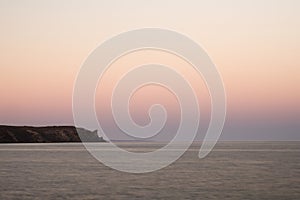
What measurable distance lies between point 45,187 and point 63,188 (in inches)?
103

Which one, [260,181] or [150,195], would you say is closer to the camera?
[150,195]

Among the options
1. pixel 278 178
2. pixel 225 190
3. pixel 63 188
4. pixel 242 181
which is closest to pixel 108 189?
pixel 63 188

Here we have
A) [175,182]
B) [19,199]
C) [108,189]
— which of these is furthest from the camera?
[175,182]

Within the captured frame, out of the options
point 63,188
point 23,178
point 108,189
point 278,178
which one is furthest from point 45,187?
point 278,178

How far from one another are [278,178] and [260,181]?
6.58 m

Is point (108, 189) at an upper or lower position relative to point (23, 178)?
upper

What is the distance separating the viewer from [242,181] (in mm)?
65375

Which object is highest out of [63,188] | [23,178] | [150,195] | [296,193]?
[296,193]

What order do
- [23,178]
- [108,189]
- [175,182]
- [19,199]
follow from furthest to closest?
[23,178], [175,182], [108,189], [19,199]

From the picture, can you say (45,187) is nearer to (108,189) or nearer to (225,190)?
(108,189)

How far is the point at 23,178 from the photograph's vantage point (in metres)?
70.9

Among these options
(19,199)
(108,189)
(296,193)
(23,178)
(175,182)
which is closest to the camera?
(19,199)

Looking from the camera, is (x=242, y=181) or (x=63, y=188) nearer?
(x=63, y=188)

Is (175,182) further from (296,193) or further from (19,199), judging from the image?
(19,199)
